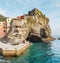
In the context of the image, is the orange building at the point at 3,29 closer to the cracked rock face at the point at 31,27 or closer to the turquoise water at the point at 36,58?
the cracked rock face at the point at 31,27

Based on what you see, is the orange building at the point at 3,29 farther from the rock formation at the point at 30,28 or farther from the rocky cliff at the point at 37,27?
the rocky cliff at the point at 37,27

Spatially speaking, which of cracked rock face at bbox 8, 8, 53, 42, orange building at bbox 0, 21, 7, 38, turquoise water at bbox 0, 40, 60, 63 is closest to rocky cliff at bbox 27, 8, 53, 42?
cracked rock face at bbox 8, 8, 53, 42

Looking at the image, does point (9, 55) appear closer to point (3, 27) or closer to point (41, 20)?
point (3, 27)

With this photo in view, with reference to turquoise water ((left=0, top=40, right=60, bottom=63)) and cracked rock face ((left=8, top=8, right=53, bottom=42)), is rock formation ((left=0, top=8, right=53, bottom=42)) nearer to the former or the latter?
cracked rock face ((left=8, top=8, right=53, bottom=42))

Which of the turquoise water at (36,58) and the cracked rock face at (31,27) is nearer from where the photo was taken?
the turquoise water at (36,58)

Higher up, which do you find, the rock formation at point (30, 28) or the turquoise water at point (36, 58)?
the rock formation at point (30, 28)

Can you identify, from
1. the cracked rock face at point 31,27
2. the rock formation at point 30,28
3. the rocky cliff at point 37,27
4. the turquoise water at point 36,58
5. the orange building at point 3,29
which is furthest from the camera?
the rocky cliff at point 37,27

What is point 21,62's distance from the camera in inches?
1348

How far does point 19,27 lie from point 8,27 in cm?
1413

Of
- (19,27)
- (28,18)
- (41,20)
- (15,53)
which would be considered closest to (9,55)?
(15,53)

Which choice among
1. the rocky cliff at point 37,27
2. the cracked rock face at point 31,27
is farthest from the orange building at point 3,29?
the rocky cliff at point 37,27

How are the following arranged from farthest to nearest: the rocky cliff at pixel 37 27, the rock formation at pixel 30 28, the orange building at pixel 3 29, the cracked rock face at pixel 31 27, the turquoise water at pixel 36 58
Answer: the rocky cliff at pixel 37 27 < the orange building at pixel 3 29 < the cracked rock face at pixel 31 27 < the rock formation at pixel 30 28 < the turquoise water at pixel 36 58

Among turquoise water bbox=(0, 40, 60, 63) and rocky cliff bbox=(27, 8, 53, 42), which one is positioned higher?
rocky cliff bbox=(27, 8, 53, 42)

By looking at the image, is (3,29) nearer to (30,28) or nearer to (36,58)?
(30,28)
